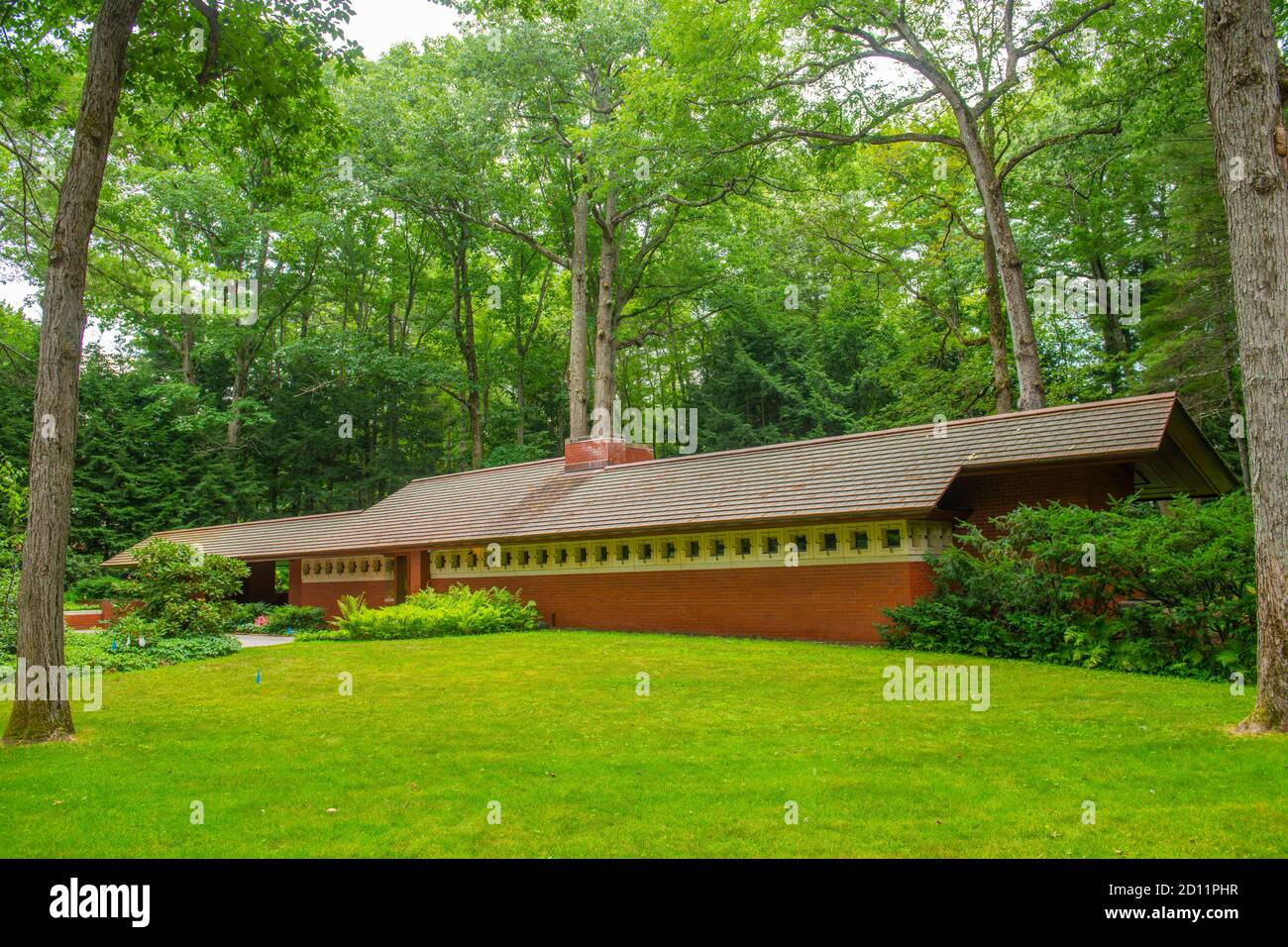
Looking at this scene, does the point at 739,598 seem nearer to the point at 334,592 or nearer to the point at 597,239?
the point at 334,592

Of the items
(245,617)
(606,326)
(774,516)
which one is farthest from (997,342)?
(245,617)

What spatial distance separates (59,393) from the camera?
9148 mm

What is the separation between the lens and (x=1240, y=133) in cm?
864

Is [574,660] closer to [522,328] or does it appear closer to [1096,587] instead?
[1096,587]

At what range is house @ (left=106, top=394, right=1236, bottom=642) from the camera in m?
15.5

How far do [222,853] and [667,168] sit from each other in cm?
2252

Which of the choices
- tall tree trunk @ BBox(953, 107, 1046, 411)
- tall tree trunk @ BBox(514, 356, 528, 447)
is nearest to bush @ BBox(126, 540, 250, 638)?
tall tree trunk @ BBox(953, 107, 1046, 411)

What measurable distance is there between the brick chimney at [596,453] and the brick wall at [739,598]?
4303mm

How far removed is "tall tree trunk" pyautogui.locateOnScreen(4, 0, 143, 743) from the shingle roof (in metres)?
11.7

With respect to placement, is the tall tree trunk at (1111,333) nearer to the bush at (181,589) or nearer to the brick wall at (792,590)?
the brick wall at (792,590)

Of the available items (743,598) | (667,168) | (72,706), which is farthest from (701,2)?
(72,706)

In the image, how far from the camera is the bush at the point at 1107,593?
1167 cm

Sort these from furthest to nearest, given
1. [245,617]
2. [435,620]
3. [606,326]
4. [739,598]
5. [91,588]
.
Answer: [606,326]
[91,588]
[245,617]
[435,620]
[739,598]

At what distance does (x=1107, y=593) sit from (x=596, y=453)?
15.0 m
